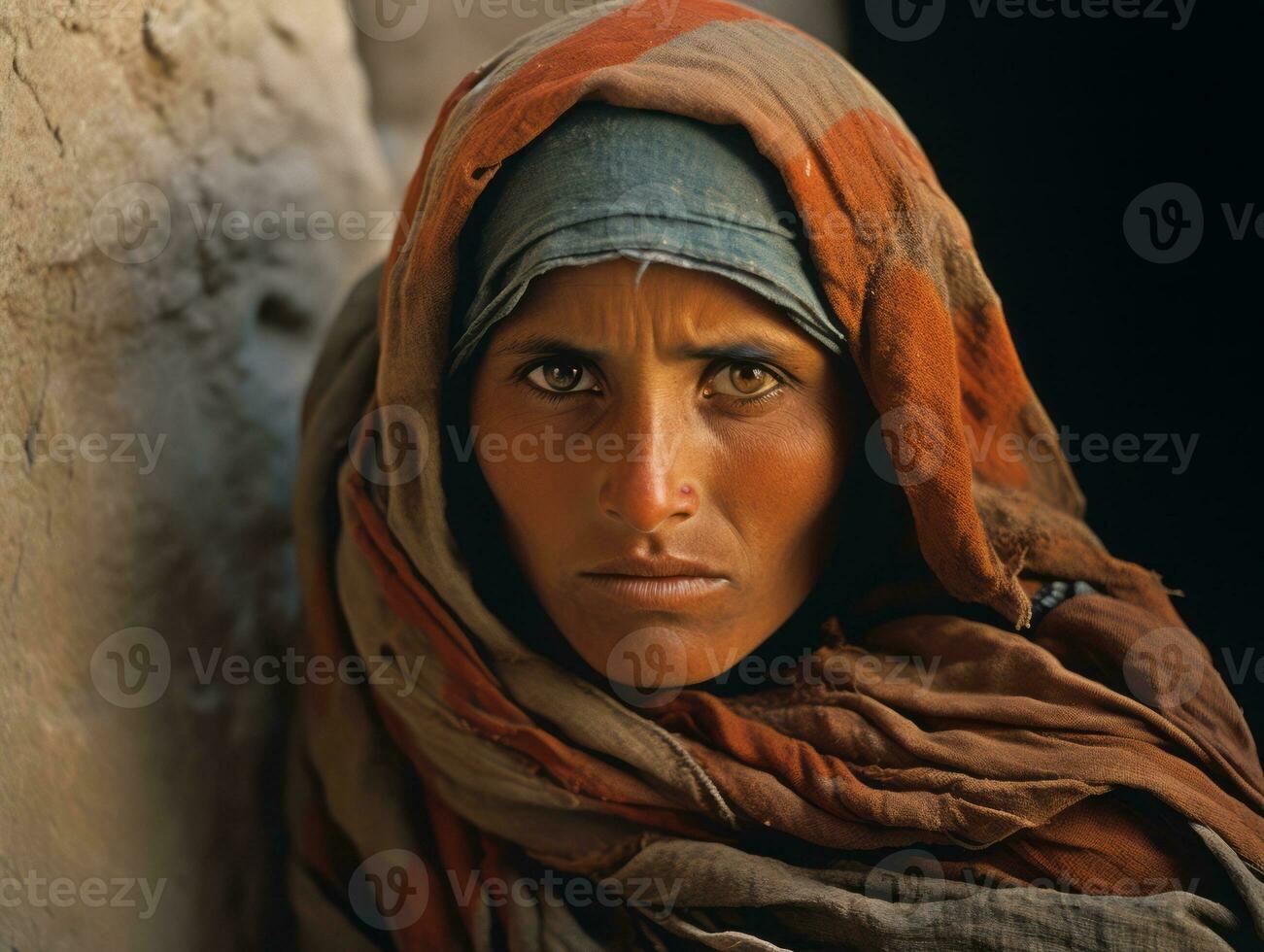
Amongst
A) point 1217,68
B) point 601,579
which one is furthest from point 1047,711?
point 1217,68

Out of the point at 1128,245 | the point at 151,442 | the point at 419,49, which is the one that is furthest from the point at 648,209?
the point at 419,49

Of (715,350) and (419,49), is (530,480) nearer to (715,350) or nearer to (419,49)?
(715,350)

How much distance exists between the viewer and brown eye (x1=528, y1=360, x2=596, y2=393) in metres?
1.18

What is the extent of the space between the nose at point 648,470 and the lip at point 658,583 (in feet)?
0.15

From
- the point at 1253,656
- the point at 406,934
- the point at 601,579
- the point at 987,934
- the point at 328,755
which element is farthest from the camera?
the point at 1253,656

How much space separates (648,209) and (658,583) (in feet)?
1.14

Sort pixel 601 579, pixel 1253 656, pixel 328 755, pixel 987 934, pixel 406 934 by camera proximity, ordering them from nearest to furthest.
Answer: pixel 987 934
pixel 601 579
pixel 406 934
pixel 328 755
pixel 1253 656

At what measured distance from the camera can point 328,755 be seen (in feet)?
4.63

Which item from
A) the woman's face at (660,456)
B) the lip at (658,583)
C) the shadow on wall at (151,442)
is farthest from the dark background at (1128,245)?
the shadow on wall at (151,442)

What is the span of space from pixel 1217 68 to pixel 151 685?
147cm

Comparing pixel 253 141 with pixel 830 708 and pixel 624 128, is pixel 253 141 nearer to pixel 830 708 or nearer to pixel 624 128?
pixel 624 128

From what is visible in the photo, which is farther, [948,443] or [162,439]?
[162,439]

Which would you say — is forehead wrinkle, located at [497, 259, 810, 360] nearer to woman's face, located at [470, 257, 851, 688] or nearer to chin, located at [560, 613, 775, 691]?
woman's face, located at [470, 257, 851, 688]

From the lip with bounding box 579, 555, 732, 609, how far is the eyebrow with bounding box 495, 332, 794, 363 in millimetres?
192
